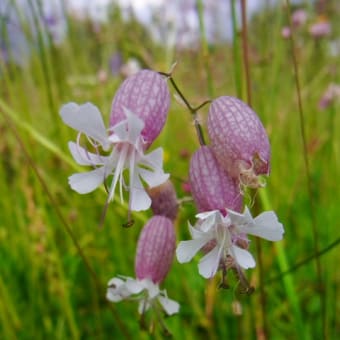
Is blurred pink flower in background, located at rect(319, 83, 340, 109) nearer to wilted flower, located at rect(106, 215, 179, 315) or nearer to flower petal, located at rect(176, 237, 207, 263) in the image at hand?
wilted flower, located at rect(106, 215, 179, 315)

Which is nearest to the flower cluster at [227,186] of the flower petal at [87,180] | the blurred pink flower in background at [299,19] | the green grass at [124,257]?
the flower petal at [87,180]

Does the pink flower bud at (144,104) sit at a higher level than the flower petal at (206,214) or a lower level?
higher

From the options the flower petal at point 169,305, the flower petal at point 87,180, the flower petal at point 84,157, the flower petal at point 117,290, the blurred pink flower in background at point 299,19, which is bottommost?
the blurred pink flower in background at point 299,19

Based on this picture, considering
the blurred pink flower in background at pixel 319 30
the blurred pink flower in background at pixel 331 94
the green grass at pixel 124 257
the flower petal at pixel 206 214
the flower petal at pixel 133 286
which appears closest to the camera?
the flower petal at pixel 206 214

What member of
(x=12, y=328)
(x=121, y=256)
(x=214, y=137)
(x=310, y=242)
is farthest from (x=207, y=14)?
(x=214, y=137)

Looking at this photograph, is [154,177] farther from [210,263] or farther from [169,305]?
[169,305]

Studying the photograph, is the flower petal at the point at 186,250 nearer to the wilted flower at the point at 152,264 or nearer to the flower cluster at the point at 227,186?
the flower cluster at the point at 227,186

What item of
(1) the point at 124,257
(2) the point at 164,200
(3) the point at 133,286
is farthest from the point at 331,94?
(3) the point at 133,286
